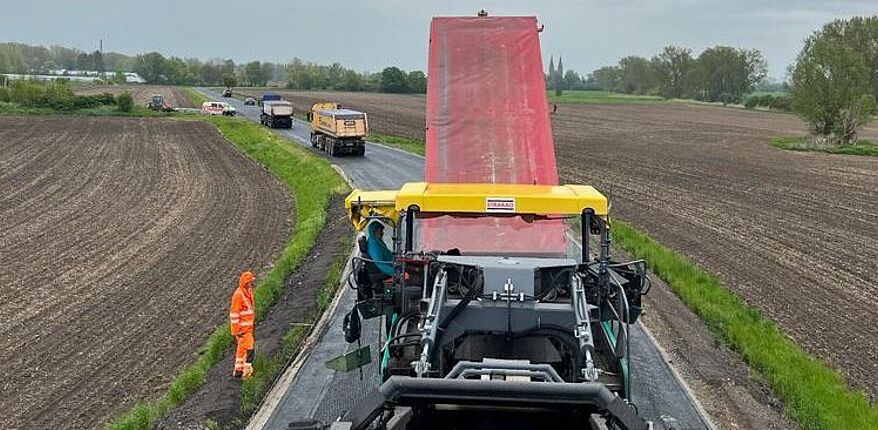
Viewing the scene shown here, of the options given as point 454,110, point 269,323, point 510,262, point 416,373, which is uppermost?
point 454,110

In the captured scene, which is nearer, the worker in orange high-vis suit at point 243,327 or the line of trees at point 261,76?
the worker in orange high-vis suit at point 243,327

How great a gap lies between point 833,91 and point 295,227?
143 ft

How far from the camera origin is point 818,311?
16.3 meters

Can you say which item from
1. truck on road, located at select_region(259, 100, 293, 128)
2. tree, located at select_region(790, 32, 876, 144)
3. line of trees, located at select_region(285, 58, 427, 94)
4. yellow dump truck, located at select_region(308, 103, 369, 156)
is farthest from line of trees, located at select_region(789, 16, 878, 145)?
line of trees, located at select_region(285, 58, 427, 94)

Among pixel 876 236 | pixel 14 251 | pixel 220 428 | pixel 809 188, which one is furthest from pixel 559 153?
pixel 220 428

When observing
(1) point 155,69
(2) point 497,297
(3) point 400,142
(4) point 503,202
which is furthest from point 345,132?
(1) point 155,69

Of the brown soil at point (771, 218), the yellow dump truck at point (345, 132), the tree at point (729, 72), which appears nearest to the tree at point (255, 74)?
the tree at point (729, 72)

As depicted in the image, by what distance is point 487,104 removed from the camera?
14148 millimetres

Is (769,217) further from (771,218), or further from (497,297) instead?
(497,297)

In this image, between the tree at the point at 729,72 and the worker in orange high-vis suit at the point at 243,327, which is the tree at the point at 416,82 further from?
the worker in orange high-vis suit at the point at 243,327

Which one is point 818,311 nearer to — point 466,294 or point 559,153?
point 466,294

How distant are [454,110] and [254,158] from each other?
98.8 ft

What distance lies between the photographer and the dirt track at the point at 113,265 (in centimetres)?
1224

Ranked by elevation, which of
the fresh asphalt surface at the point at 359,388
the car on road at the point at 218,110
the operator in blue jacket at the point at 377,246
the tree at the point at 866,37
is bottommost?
the fresh asphalt surface at the point at 359,388
